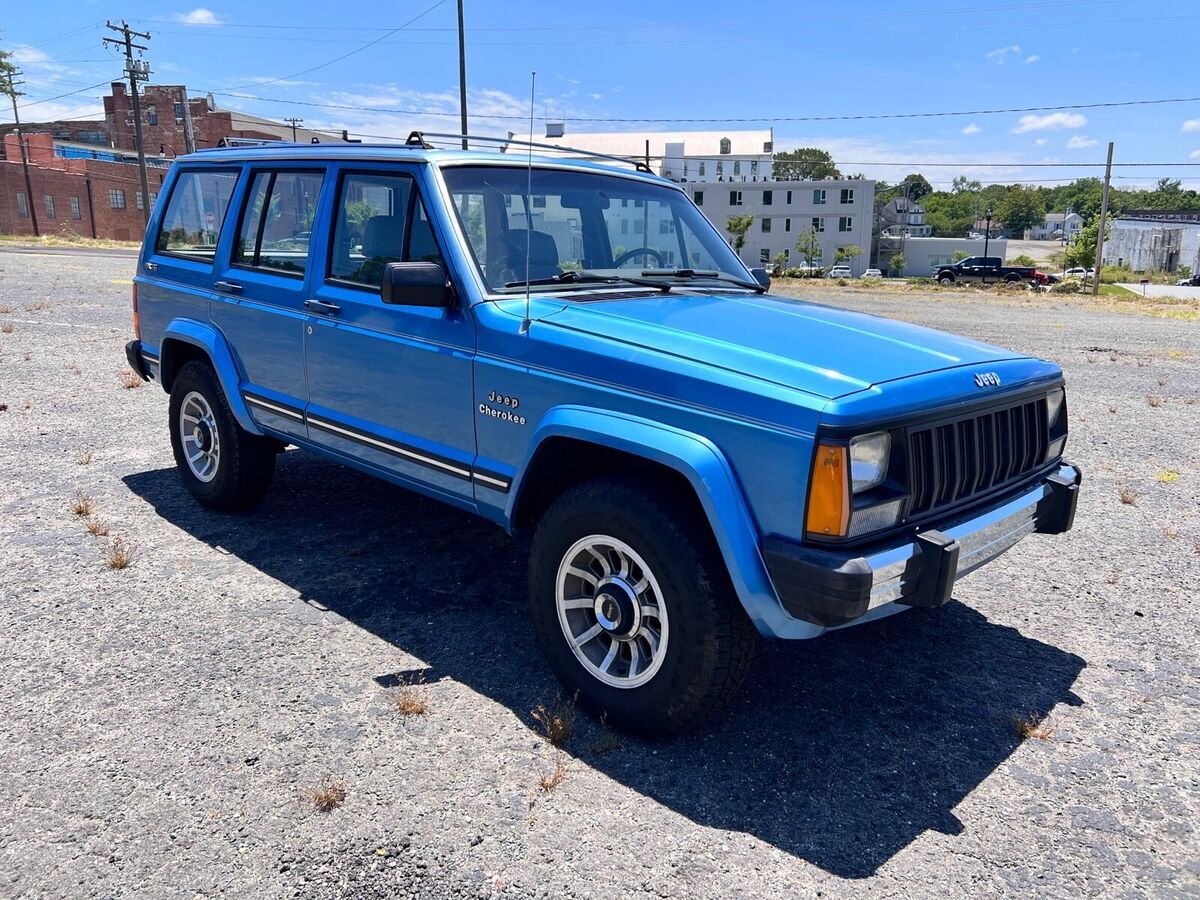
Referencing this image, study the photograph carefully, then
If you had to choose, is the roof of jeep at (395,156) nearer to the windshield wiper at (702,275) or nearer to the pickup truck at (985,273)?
the windshield wiper at (702,275)

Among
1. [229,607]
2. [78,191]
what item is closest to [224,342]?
[229,607]

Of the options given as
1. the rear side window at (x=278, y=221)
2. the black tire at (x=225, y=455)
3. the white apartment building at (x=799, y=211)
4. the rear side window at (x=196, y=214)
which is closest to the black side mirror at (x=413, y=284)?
the rear side window at (x=278, y=221)

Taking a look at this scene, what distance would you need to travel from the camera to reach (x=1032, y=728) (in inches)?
130

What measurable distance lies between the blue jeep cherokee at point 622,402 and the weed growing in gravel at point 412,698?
0.56 m

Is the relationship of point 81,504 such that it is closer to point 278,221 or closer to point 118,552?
point 118,552

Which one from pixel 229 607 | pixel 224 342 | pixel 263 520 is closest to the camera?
pixel 229 607

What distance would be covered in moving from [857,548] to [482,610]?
2082mm

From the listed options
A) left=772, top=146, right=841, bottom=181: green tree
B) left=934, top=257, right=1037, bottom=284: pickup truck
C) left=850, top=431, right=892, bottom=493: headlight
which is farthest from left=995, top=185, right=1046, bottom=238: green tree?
left=850, top=431, right=892, bottom=493: headlight

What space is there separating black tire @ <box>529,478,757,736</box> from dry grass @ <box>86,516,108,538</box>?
3.32 m

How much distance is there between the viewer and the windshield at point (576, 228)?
380 centimetres

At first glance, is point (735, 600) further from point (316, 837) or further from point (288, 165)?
point (288, 165)

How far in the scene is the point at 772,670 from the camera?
3750 mm

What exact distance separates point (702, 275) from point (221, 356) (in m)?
2.81

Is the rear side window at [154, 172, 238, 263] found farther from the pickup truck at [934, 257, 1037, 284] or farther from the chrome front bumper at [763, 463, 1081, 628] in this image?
the pickup truck at [934, 257, 1037, 284]
